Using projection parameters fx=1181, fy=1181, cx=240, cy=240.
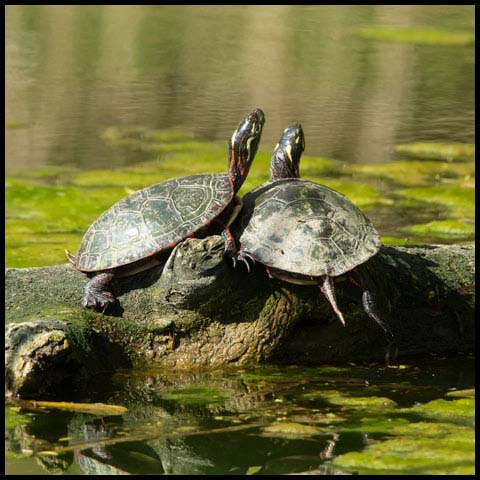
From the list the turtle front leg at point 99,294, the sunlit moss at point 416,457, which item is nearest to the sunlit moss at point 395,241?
the turtle front leg at point 99,294

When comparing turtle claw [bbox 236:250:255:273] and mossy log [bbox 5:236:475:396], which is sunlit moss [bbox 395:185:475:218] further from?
turtle claw [bbox 236:250:255:273]

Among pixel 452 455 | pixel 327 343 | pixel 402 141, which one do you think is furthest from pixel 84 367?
pixel 402 141

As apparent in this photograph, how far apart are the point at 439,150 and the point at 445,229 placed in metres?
3.21

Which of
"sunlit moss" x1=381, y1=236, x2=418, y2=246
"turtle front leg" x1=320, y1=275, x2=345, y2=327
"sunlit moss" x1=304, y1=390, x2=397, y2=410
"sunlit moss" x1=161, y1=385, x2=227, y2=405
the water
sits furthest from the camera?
"sunlit moss" x1=381, y1=236, x2=418, y2=246

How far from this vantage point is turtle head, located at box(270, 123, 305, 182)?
18.9 feet

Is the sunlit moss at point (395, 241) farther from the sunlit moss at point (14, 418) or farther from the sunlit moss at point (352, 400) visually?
the sunlit moss at point (14, 418)

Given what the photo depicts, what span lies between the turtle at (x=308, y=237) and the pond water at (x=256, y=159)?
0.48 m

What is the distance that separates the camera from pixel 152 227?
5309 mm

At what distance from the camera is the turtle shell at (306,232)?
5.19 meters

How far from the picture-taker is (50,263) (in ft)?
23.1

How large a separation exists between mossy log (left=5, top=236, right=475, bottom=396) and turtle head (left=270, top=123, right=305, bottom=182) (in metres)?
0.62

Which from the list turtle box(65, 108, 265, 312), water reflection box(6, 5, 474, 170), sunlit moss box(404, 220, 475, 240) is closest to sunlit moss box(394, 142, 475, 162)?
water reflection box(6, 5, 474, 170)

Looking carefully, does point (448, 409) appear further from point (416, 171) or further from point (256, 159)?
point (256, 159)

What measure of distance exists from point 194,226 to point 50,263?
1997 millimetres
